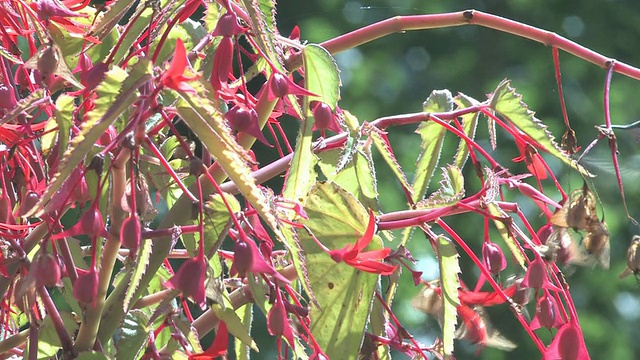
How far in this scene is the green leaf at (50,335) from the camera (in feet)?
1.40

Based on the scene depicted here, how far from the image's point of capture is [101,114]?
0.98ft

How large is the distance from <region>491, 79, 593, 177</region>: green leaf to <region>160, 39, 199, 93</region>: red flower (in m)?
0.17

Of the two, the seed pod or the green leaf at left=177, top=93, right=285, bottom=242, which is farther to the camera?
the seed pod

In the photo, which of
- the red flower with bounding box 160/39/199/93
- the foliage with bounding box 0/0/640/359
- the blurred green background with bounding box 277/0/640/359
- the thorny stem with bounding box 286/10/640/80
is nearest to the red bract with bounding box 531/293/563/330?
the foliage with bounding box 0/0/640/359

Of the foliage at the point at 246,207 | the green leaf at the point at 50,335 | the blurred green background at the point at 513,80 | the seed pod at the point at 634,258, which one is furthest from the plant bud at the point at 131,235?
the blurred green background at the point at 513,80

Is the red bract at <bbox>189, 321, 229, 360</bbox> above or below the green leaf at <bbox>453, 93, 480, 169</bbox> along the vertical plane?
below

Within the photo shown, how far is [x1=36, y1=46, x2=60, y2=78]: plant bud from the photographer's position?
1.24 feet

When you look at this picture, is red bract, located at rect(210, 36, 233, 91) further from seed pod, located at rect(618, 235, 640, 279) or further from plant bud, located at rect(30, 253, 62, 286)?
seed pod, located at rect(618, 235, 640, 279)

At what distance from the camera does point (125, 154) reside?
0.35 metres

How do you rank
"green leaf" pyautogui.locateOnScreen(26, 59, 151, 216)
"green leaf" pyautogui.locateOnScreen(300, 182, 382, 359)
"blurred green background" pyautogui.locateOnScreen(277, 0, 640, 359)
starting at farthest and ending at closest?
1. "blurred green background" pyautogui.locateOnScreen(277, 0, 640, 359)
2. "green leaf" pyautogui.locateOnScreen(300, 182, 382, 359)
3. "green leaf" pyautogui.locateOnScreen(26, 59, 151, 216)

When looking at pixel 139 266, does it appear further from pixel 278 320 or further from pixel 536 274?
pixel 536 274

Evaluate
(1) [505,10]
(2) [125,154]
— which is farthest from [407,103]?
(2) [125,154]

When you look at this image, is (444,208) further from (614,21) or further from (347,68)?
(614,21)

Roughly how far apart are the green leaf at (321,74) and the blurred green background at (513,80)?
1535 mm
